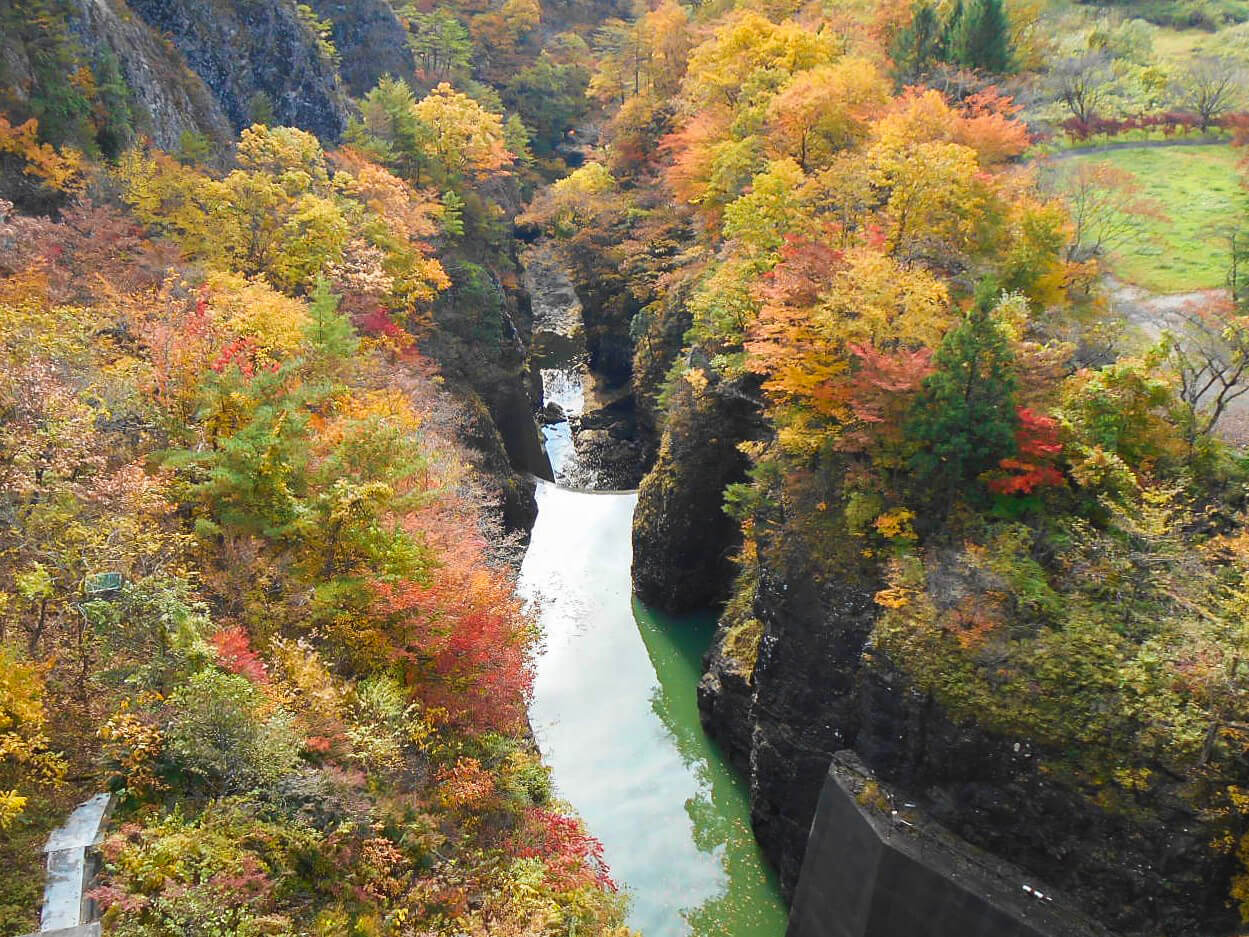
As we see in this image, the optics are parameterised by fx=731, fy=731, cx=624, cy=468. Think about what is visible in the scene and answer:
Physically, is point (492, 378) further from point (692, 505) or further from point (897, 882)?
point (897, 882)

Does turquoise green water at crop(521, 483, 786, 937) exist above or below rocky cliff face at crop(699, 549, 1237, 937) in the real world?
below

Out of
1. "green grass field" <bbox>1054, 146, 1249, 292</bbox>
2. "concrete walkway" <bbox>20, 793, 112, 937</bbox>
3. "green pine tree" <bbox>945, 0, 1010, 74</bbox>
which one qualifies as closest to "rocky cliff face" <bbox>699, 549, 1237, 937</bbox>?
"concrete walkway" <bbox>20, 793, 112, 937</bbox>

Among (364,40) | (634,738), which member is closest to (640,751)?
(634,738)

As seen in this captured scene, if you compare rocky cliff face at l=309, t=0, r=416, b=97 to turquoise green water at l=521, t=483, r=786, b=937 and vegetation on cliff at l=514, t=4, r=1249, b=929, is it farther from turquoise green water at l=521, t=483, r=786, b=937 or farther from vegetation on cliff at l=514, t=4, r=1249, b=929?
turquoise green water at l=521, t=483, r=786, b=937

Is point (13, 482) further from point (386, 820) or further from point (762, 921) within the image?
point (762, 921)

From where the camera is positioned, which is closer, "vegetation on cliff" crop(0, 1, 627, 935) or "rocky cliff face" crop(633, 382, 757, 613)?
"vegetation on cliff" crop(0, 1, 627, 935)

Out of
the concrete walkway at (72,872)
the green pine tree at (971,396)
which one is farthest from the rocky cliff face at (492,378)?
the concrete walkway at (72,872)
